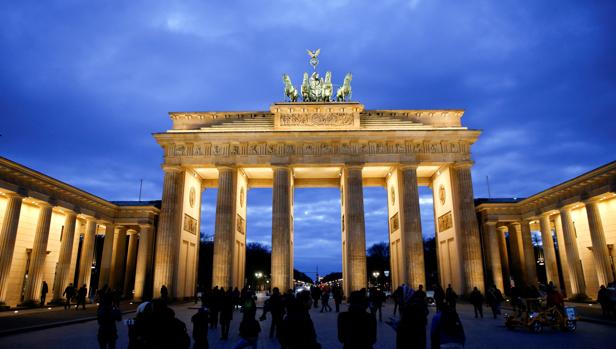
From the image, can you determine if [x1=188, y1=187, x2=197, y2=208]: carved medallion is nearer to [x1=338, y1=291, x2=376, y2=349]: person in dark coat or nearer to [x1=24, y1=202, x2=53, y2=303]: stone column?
[x1=24, y1=202, x2=53, y2=303]: stone column

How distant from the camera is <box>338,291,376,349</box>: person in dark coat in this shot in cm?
532

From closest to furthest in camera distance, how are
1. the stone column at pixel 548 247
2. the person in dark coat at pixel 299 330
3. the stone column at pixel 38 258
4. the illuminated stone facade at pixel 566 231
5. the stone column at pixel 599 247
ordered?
the person in dark coat at pixel 299 330, the stone column at pixel 599 247, the illuminated stone facade at pixel 566 231, the stone column at pixel 38 258, the stone column at pixel 548 247

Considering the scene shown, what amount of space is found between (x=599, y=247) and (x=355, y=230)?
16.7 m

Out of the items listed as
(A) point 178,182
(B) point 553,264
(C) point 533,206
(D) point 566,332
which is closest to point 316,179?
(A) point 178,182

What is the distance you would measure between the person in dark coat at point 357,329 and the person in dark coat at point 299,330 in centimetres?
80

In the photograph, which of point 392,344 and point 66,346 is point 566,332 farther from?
point 66,346

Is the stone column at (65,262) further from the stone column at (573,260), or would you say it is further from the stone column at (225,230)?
the stone column at (573,260)

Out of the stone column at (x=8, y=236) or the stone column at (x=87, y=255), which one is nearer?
the stone column at (x=8, y=236)

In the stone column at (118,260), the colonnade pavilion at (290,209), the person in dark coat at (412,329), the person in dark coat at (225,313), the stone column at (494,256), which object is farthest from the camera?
the stone column at (118,260)

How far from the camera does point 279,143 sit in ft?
116

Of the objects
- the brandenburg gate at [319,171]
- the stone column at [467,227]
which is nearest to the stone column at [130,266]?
the brandenburg gate at [319,171]

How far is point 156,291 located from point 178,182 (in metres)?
9.02

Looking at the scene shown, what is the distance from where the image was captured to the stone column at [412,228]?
32.1 meters

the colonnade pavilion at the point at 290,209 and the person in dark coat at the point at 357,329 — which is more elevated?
the colonnade pavilion at the point at 290,209
